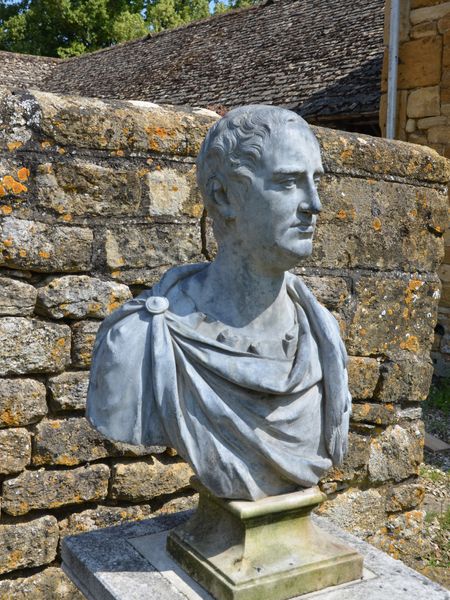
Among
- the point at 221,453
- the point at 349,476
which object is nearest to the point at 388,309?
the point at 349,476

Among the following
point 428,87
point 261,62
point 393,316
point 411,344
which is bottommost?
point 411,344

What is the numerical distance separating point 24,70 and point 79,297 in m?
13.8

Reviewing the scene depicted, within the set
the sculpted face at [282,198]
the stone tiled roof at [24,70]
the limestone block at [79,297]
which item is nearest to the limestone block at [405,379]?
the limestone block at [79,297]

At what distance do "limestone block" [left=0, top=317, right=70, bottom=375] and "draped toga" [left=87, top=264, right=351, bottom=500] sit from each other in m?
0.93

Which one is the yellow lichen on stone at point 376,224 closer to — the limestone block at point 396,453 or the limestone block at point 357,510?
the limestone block at point 396,453

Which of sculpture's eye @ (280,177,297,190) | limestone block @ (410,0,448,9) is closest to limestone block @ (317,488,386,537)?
sculpture's eye @ (280,177,297,190)

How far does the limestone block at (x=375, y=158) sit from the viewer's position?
3.47m

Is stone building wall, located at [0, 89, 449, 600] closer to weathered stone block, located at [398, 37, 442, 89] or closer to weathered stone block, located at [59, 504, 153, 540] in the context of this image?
weathered stone block, located at [59, 504, 153, 540]

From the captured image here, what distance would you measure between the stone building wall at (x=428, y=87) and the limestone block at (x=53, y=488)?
470 cm

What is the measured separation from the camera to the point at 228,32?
12.7m

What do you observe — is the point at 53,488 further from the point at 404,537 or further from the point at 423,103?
the point at 423,103

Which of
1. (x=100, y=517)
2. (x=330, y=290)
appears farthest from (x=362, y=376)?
(x=100, y=517)

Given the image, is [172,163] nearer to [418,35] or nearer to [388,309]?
[388,309]

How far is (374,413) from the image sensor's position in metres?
3.77
